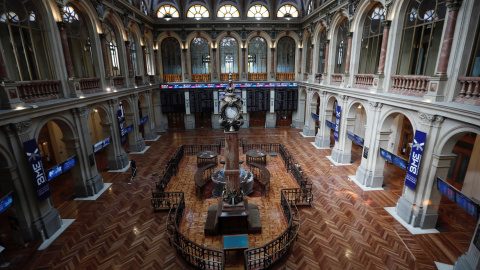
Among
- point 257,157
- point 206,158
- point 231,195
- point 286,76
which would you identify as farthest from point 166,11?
point 231,195

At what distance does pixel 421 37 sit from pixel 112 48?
15798 millimetres

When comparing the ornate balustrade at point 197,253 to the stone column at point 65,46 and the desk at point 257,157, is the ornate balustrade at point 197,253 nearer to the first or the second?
the desk at point 257,157

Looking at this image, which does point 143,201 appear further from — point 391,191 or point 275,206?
point 391,191

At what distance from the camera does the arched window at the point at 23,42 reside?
318 inches

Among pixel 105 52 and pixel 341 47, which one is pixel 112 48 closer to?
pixel 105 52

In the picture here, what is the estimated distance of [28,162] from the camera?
25.7 feet

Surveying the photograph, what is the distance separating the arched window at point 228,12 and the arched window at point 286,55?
4770mm

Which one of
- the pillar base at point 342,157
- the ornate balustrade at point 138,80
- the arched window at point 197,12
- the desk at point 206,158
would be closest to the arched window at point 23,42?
the ornate balustrade at point 138,80

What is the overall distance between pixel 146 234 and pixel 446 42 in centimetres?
1197

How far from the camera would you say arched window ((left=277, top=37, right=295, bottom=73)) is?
22109mm

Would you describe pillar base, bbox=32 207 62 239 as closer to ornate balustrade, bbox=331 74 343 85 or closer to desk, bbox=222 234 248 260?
desk, bbox=222 234 248 260

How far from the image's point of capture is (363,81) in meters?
12.3

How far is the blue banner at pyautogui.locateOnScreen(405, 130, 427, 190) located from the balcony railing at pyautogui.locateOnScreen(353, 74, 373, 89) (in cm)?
388

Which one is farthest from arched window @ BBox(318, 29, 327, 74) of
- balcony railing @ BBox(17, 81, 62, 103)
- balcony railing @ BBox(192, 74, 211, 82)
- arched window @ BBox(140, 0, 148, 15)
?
balcony railing @ BBox(17, 81, 62, 103)
